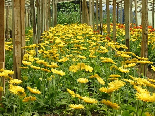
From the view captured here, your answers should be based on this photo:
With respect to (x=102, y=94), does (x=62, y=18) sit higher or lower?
higher

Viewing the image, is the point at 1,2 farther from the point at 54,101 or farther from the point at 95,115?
the point at 95,115

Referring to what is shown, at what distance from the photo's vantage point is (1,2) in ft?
9.76

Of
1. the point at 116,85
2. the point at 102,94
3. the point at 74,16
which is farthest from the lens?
the point at 74,16

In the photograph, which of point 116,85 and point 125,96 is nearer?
point 116,85

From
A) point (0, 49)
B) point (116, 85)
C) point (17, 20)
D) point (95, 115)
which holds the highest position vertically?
point (17, 20)

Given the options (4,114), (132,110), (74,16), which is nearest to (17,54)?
(4,114)

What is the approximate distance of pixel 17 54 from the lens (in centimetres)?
354

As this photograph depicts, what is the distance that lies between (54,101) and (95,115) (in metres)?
0.51

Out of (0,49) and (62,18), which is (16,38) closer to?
(0,49)

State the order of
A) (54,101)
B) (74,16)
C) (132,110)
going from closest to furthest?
(132,110), (54,101), (74,16)

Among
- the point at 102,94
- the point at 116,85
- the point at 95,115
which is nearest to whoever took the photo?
the point at 116,85

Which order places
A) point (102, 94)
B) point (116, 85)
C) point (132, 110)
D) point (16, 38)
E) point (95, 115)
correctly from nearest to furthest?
point (116, 85), point (132, 110), point (95, 115), point (102, 94), point (16, 38)

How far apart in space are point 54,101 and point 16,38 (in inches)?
42.1

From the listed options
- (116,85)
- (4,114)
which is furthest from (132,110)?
(4,114)
